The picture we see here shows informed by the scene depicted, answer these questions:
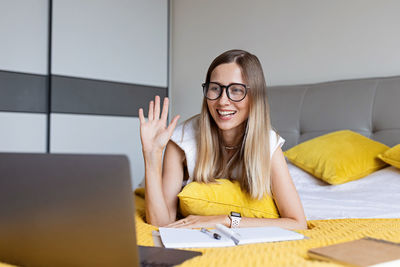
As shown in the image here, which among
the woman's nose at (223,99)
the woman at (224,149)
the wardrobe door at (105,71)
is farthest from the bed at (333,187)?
the wardrobe door at (105,71)

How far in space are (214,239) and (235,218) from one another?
266mm

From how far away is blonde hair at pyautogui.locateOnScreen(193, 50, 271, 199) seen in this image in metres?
1.46

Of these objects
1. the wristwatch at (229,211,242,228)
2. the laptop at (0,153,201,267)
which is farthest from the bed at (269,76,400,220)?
the laptop at (0,153,201,267)

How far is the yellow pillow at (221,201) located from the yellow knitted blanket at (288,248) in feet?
0.57

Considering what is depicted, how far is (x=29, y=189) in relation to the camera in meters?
0.67

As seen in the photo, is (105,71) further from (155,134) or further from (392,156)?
(392,156)

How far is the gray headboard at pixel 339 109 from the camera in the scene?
2.29 metres

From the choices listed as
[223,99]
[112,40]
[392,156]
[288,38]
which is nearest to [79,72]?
[112,40]

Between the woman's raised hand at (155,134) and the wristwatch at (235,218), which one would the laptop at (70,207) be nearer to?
the wristwatch at (235,218)

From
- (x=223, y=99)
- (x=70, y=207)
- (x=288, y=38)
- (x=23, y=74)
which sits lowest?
(x=70, y=207)

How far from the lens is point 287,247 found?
0.96 meters

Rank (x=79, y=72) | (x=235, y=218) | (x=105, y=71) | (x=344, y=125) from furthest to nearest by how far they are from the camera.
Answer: (x=105, y=71)
(x=79, y=72)
(x=344, y=125)
(x=235, y=218)

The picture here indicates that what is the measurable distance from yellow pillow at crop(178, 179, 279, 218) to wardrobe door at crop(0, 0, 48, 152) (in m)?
2.10

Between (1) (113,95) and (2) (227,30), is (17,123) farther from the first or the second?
(2) (227,30)
